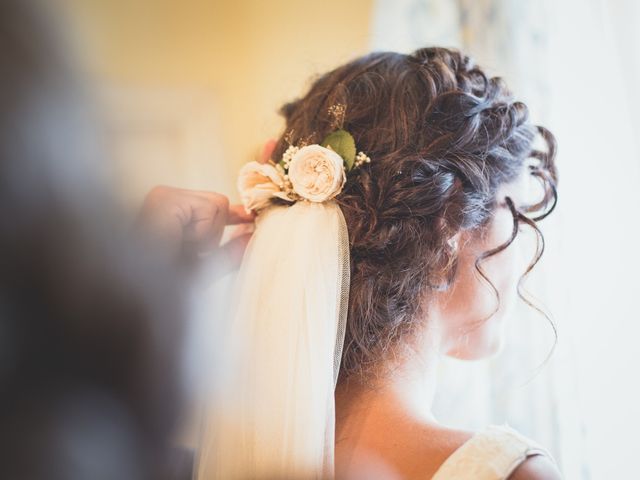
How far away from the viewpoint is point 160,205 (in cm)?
86

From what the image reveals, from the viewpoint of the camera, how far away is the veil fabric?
683mm

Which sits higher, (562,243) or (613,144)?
(613,144)

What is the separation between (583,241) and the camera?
1.05 meters

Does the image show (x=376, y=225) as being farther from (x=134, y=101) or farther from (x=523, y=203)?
(x=134, y=101)

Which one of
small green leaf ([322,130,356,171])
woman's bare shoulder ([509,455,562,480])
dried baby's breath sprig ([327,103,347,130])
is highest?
dried baby's breath sprig ([327,103,347,130])

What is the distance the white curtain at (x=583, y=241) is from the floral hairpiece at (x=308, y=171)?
1.71 feet

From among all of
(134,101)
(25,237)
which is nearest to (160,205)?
(134,101)

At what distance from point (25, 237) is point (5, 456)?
0.14 meters

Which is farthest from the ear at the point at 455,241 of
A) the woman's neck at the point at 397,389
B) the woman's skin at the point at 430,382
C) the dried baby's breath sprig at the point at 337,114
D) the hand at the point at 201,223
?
the hand at the point at 201,223

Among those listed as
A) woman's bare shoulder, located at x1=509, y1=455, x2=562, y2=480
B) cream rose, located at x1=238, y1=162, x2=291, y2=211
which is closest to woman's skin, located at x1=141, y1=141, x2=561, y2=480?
woman's bare shoulder, located at x1=509, y1=455, x2=562, y2=480

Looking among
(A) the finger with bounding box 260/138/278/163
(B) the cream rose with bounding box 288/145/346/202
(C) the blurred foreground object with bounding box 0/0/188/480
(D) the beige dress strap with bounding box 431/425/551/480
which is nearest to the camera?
(C) the blurred foreground object with bounding box 0/0/188/480

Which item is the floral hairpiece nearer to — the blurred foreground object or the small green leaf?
the small green leaf

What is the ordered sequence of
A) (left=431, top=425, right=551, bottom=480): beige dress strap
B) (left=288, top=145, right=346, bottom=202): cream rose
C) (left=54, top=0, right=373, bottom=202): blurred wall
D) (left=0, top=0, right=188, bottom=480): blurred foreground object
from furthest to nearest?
1. (left=54, top=0, right=373, bottom=202): blurred wall
2. (left=288, top=145, right=346, bottom=202): cream rose
3. (left=431, top=425, right=551, bottom=480): beige dress strap
4. (left=0, top=0, right=188, bottom=480): blurred foreground object

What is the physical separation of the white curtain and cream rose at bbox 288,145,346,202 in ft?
1.87
